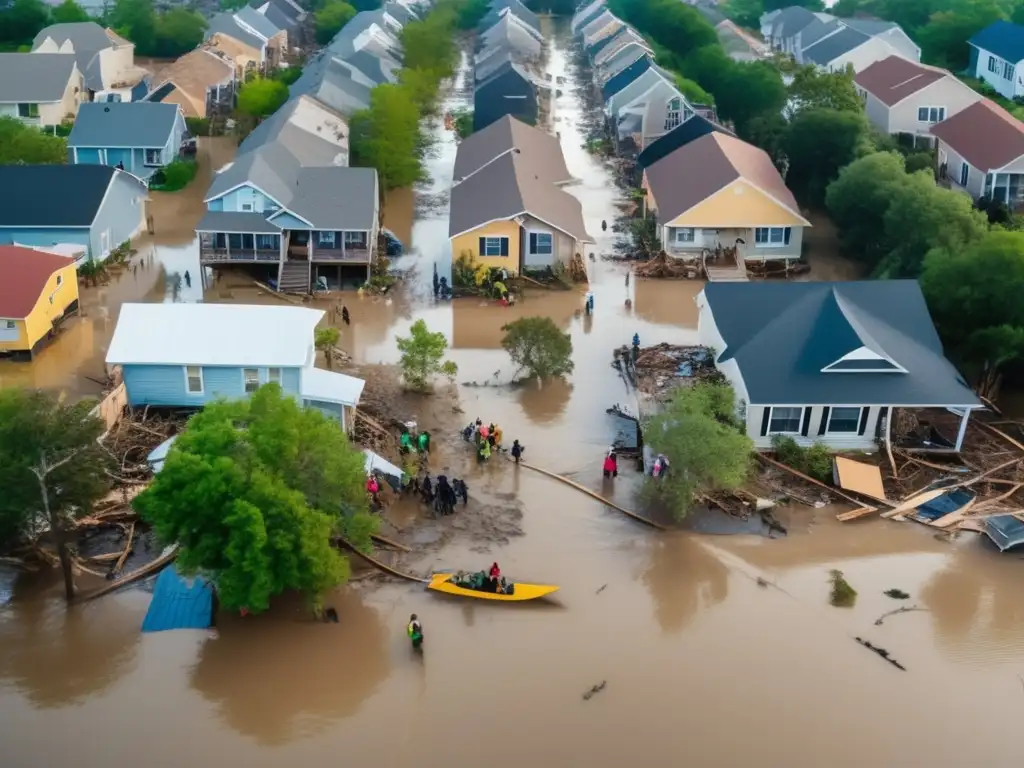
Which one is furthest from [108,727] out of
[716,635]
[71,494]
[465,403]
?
[465,403]

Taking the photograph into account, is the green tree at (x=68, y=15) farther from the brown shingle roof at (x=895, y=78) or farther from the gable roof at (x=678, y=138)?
the brown shingle roof at (x=895, y=78)

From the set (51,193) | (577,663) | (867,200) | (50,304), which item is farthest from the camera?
(51,193)

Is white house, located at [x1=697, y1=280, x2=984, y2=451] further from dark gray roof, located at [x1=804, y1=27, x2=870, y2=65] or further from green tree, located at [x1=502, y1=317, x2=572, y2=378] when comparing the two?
dark gray roof, located at [x1=804, y1=27, x2=870, y2=65]

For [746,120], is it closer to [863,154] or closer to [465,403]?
[863,154]

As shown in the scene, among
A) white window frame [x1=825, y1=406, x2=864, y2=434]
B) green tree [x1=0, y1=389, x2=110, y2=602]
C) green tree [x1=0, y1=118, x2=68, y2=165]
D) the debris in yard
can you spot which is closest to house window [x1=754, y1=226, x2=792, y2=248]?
white window frame [x1=825, y1=406, x2=864, y2=434]

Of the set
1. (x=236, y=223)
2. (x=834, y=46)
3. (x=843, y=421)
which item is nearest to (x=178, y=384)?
(x=236, y=223)

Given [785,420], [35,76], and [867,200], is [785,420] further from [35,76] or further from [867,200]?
[35,76]
